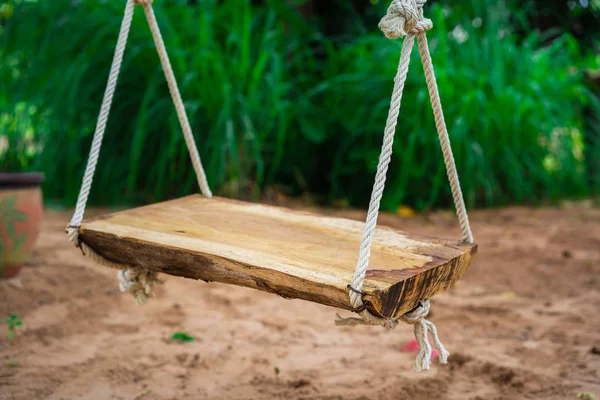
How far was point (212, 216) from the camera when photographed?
1.53m

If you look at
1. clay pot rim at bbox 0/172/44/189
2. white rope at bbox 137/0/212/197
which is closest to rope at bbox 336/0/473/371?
white rope at bbox 137/0/212/197

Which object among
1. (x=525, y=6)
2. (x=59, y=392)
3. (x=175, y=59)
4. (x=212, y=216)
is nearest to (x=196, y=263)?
(x=212, y=216)

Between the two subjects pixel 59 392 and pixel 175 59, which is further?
pixel 175 59

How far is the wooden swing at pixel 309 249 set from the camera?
1104 mm

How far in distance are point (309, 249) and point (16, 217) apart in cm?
150

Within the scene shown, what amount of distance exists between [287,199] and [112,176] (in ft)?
3.39

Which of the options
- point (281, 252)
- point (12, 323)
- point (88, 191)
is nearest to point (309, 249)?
point (281, 252)

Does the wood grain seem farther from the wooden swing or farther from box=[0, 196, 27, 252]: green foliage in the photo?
box=[0, 196, 27, 252]: green foliage

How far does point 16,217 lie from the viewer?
7.71 feet

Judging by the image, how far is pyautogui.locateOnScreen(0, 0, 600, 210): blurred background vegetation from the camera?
336 cm

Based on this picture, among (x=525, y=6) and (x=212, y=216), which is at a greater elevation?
(x=525, y=6)

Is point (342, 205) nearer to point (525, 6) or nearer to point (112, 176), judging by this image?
point (112, 176)

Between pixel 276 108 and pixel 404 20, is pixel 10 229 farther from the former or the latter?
pixel 404 20

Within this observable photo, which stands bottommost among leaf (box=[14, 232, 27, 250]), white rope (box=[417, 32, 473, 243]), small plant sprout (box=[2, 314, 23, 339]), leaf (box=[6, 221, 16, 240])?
small plant sprout (box=[2, 314, 23, 339])
